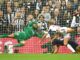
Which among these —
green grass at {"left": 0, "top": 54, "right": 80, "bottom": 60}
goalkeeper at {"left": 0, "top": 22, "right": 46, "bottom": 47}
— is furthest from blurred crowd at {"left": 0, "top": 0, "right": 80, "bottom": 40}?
green grass at {"left": 0, "top": 54, "right": 80, "bottom": 60}

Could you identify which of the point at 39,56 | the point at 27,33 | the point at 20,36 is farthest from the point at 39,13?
the point at 39,56

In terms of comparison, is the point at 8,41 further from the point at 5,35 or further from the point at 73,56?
the point at 73,56

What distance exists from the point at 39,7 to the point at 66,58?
948 millimetres

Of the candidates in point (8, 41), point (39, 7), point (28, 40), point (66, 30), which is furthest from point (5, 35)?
point (66, 30)

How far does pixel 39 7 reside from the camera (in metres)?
4.32

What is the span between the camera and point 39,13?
4.31 m

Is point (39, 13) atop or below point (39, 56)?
atop

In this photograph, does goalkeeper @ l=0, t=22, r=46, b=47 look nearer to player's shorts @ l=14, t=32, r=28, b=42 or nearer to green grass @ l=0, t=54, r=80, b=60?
player's shorts @ l=14, t=32, r=28, b=42

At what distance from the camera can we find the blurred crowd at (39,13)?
430 centimetres

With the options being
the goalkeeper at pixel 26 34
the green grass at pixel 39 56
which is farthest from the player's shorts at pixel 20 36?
the green grass at pixel 39 56

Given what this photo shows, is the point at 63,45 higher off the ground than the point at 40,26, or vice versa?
the point at 40,26

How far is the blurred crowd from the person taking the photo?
4297mm

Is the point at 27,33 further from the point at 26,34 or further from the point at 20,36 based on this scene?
the point at 20,36

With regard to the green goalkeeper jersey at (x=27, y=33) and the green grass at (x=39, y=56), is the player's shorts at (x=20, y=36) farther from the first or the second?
the green grass at (x=39, y=56)
